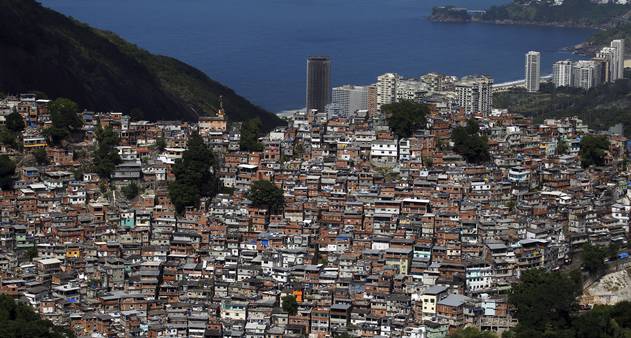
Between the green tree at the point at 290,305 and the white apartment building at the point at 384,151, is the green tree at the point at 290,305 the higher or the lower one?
the lower one

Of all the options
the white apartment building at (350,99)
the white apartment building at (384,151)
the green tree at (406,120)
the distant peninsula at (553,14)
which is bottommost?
the white apartment building at (384,151)

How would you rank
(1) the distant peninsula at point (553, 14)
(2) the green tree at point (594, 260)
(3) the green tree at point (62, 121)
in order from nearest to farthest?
1. (2) the green tree at point (594, 260)
2. (3) the green tree at point (62, 121)
3. (1) the distant peninsula at point (553, 14)

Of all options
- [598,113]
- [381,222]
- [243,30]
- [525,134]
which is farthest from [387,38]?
[381,222]

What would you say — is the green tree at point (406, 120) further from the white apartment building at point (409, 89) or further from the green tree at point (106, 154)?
the white apartment building at point (409, 89)

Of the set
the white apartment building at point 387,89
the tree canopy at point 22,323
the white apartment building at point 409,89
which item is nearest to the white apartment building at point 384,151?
the tree canopy at point 22,323

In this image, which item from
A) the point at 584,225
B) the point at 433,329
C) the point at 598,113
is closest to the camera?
the point at 433,329

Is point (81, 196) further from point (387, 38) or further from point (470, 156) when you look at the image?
point (387, 38)

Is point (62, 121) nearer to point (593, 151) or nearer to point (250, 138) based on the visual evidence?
point (250, 138)
